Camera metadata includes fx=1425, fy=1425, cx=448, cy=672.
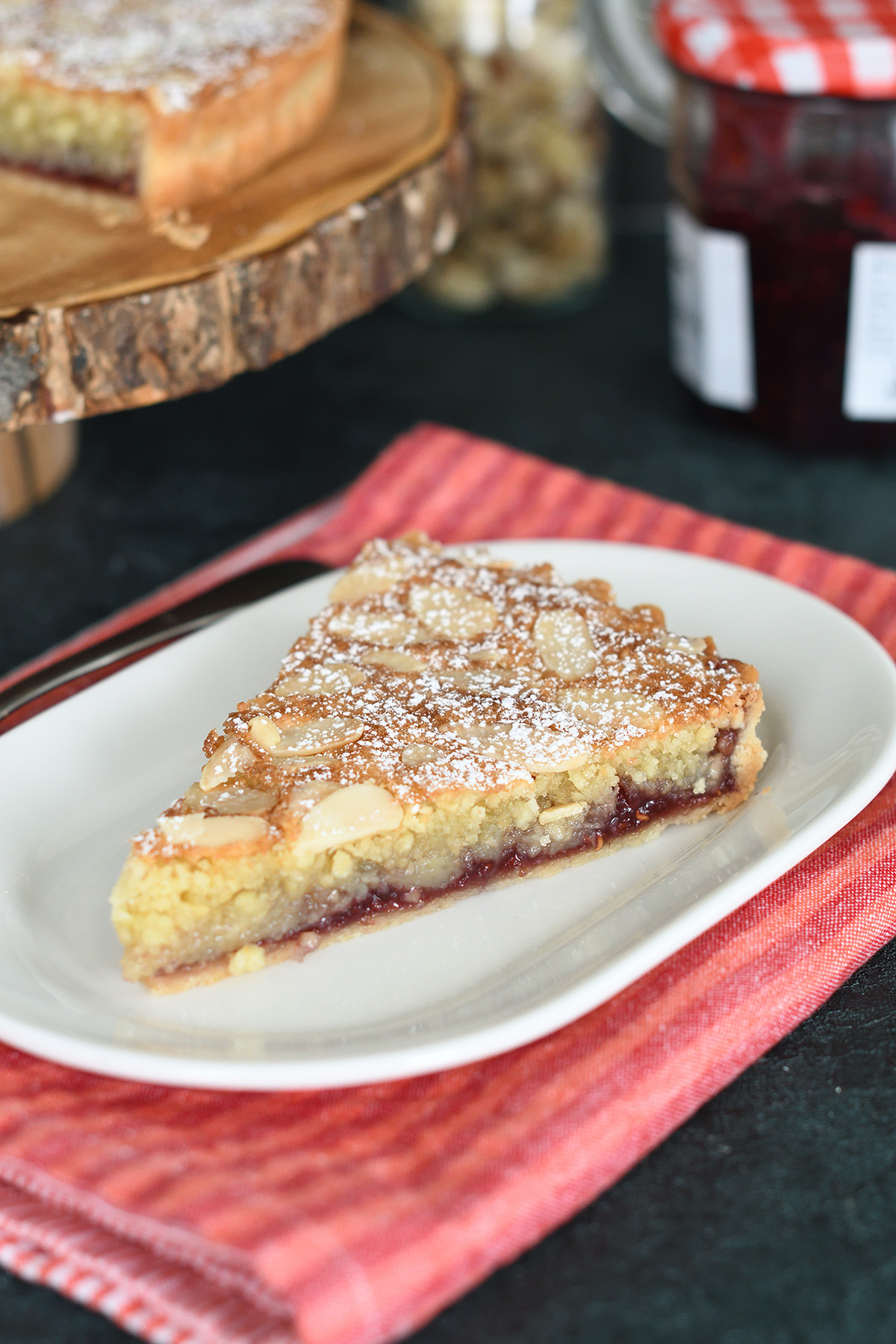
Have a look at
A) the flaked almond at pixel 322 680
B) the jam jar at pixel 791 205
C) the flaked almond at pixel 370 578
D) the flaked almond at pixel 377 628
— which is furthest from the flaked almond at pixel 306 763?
the jam jar at pixel 791 205

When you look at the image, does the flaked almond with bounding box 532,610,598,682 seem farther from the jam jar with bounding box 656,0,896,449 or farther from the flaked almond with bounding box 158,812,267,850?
the jam jar with bounding box 656,0,896,449

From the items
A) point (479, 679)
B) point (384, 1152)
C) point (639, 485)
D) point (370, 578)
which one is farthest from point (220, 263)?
point (384, 1152)

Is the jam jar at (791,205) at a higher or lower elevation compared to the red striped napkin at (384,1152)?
higher

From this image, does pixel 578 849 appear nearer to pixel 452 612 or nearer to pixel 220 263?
pixel 452 612

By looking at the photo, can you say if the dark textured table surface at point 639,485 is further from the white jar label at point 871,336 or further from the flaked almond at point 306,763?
the flaked almond at point 306,763

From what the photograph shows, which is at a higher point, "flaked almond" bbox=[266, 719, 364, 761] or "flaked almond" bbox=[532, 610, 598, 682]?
"flaked almond" bbox=[266, 719, 364, 761]

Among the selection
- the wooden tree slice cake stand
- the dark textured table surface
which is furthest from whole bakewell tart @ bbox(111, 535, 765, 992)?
the wooden tree slice cake stand
